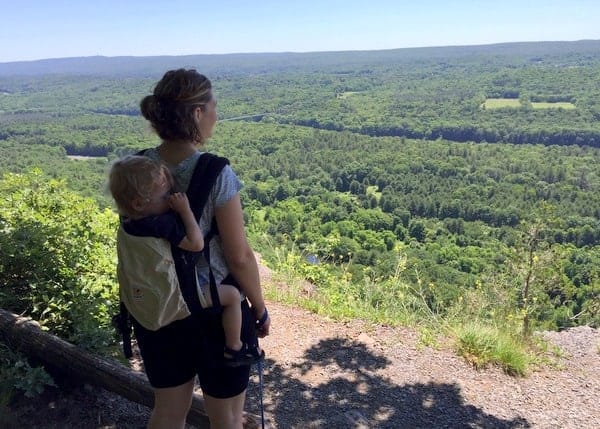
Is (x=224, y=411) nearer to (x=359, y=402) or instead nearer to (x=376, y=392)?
(x=359, y=402)

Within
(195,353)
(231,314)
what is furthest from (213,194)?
(195,353)

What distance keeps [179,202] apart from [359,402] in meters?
2.06

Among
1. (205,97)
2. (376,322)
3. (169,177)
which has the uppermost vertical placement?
(205,97)

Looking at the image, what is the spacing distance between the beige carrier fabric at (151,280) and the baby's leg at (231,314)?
108mm

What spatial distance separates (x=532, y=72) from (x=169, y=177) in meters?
132

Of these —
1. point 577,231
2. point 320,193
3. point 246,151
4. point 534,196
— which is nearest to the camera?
point 577,231

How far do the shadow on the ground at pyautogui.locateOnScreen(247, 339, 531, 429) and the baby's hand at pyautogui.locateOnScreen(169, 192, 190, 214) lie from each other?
173cm

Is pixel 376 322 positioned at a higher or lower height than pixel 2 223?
lower

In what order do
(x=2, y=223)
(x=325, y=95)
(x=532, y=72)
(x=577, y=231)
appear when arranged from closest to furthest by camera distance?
(x=2, y=223)
(x=577, y=231)
(x=325, y=95)
(x=532, y=72)

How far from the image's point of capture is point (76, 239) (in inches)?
126

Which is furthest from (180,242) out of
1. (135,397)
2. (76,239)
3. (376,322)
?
(376,322)

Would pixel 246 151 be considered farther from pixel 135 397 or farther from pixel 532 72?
pixel 532 72

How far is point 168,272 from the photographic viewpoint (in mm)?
1384

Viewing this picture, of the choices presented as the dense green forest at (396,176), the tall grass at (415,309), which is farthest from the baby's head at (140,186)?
the tall grass at (415,309)
